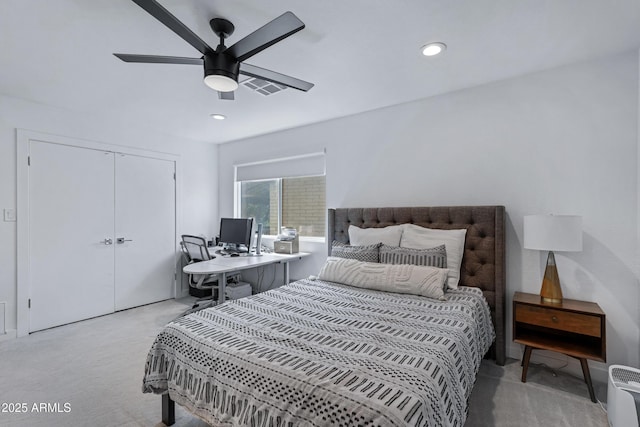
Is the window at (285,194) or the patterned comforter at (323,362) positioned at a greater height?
the window at (285,194)

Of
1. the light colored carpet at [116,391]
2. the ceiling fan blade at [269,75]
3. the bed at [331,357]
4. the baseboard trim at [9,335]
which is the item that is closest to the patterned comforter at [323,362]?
the bed at [331,357]

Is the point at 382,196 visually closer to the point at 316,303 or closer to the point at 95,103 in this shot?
the point at 316,303

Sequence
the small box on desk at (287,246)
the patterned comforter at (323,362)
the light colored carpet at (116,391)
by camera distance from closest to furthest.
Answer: the patterned comforter at (323,362)
the light colored carpet at (116,391)
the small box on desk at (287,246)

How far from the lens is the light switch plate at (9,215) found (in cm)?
306

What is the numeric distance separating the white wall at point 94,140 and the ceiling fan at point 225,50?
234 cm

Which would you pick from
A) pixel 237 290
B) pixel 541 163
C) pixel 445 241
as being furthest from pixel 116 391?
pixel 541 163

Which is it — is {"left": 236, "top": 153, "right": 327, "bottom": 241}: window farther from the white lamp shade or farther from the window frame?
the white lamp shade

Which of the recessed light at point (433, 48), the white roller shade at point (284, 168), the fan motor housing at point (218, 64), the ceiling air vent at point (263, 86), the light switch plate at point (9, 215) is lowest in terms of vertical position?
the light switch plate at point (9, 215)

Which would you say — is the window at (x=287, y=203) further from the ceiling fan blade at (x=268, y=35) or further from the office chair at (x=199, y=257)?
the ceiling fan blade at (x=268, y=35)

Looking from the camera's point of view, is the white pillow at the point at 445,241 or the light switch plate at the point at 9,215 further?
the light switch plate at the point at 9,215

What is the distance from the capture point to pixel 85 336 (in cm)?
311

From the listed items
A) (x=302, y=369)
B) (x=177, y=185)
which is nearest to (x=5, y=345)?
(x=177, y=185)

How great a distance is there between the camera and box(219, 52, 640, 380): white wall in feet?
7.22

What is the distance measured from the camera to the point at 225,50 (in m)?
1.74
